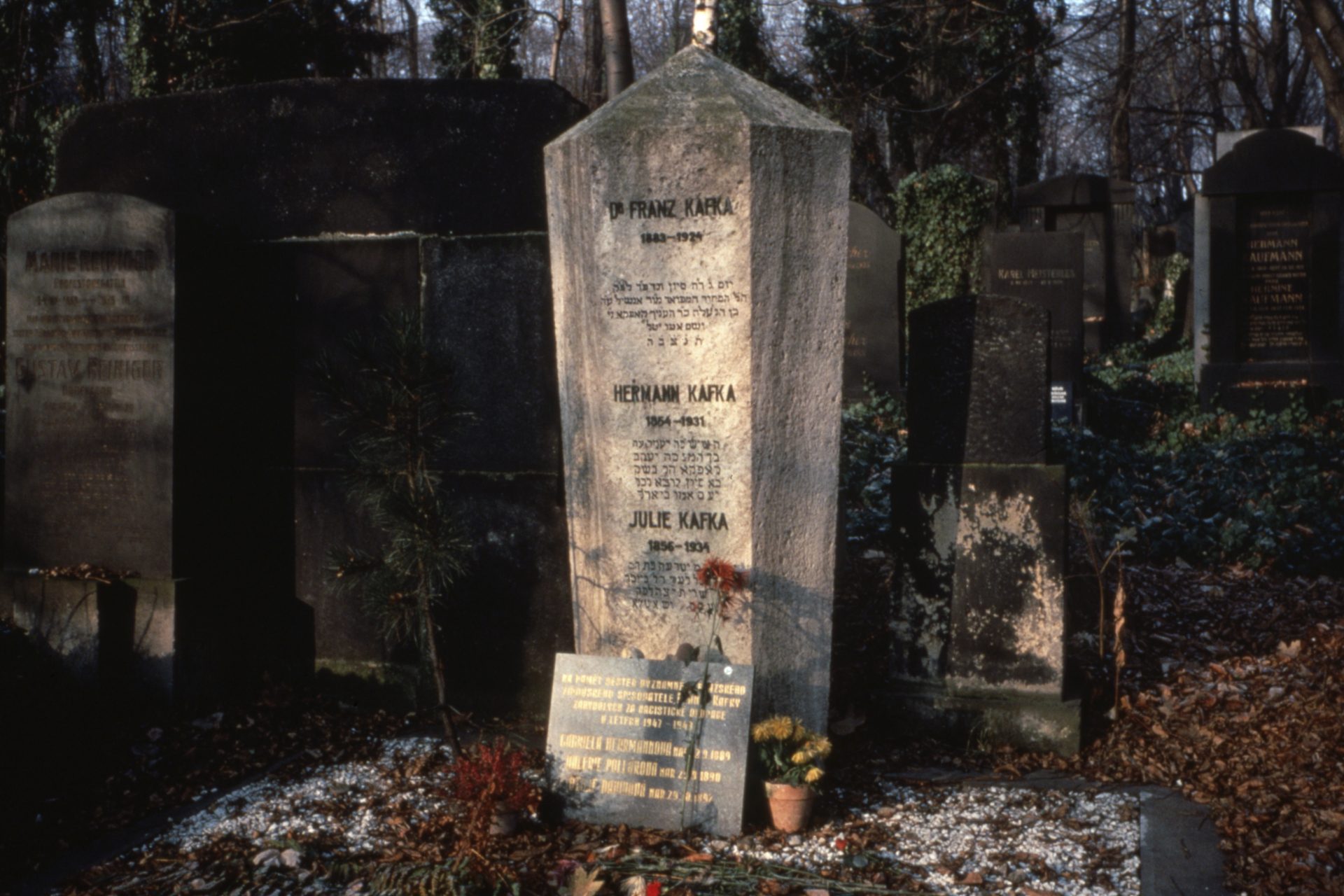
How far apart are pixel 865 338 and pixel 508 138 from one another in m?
8.08

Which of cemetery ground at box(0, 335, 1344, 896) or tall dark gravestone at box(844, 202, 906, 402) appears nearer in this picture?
cemetery ground at box(0, 335, 1344, 896)

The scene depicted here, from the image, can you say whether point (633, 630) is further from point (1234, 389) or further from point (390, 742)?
point (1234, 389)

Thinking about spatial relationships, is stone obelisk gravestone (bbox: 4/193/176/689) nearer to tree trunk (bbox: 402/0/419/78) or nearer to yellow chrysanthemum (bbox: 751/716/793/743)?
yellow chrysanthemum (bbox: 751/716/793/743)

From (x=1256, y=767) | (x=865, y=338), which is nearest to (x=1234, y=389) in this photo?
(x=865, y=338)

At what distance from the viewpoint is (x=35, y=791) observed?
4.35m

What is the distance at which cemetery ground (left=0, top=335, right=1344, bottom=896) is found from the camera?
3.54 metres

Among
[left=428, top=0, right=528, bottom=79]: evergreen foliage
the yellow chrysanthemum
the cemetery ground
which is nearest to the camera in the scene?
the cemetery ground

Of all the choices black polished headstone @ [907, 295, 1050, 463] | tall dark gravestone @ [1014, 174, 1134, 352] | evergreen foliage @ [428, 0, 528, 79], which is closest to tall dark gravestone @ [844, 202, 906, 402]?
evergreen foliage @ [428, 0, 528, 79]

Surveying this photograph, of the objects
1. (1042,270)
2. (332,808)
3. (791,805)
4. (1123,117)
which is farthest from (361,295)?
(1123,117)

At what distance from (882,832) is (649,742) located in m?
0.85

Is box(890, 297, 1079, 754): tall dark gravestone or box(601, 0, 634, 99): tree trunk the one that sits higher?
box(601, 0, 634, 99): tree trunk

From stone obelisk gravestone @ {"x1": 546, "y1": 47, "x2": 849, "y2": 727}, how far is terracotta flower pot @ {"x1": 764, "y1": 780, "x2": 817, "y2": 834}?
526mm

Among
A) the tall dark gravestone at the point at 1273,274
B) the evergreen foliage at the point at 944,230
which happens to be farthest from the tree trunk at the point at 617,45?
the evergreen foliage at the point at 944,230

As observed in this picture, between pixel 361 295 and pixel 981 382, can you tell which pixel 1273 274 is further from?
pixel 361 295
